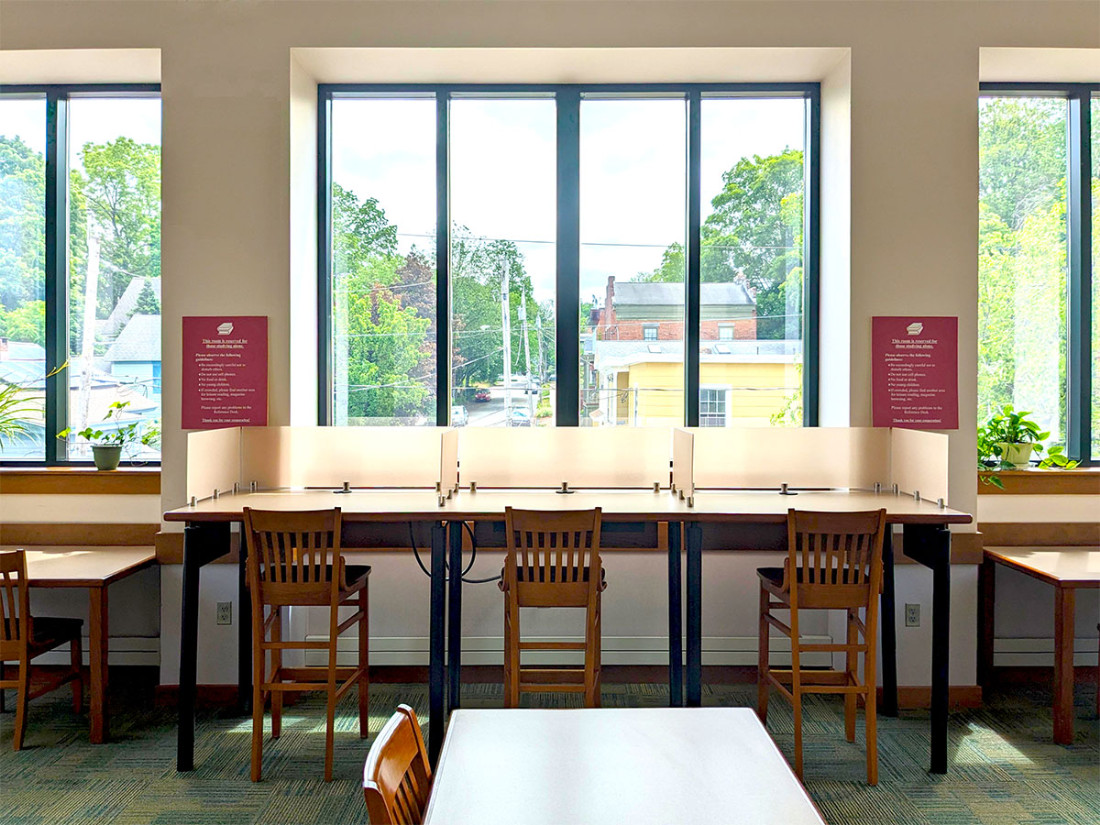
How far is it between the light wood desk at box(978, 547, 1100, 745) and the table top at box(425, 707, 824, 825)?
89.6 inches

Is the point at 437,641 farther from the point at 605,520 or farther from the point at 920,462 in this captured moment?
the point at 920,462

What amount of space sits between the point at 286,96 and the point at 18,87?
1696 mm

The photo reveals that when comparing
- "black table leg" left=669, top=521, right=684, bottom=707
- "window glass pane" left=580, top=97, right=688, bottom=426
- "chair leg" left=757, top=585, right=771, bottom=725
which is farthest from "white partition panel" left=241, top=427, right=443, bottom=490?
"chair leg" left=757, top=585, right=771, bottom=725

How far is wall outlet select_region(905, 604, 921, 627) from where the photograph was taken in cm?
365

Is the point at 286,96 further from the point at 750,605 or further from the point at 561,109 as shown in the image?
the point at 750,605


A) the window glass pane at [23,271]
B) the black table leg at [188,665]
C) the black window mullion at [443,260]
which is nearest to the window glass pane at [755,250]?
the black window mullion at [443,260]

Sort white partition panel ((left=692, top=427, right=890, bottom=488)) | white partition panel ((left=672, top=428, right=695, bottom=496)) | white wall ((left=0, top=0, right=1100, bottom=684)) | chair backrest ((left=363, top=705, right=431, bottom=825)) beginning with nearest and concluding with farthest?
1. chair backrest ((left=363, top=705, right=431, bottom=825))
2. white partition panel ((left=672, top=428, right=695, bottom=496))
3. white wall ((left=0, top=0, right=1100, bottom=684))
4. white partition panel ((left=692, top=427, right=890, bottom=488))

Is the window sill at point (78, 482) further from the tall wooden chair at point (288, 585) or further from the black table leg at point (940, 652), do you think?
the black table leg at point (940, 652)

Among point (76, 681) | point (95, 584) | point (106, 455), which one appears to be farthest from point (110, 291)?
point (76, 681)

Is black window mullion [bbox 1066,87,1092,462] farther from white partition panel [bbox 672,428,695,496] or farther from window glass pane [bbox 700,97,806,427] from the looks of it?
white partition panel [bbox 672,428,695,496]

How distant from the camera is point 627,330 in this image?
4.16 meters

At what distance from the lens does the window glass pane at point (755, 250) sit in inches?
161

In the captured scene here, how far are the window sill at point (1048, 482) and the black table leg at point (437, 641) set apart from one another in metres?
2.79

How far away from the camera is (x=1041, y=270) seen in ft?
13.6
